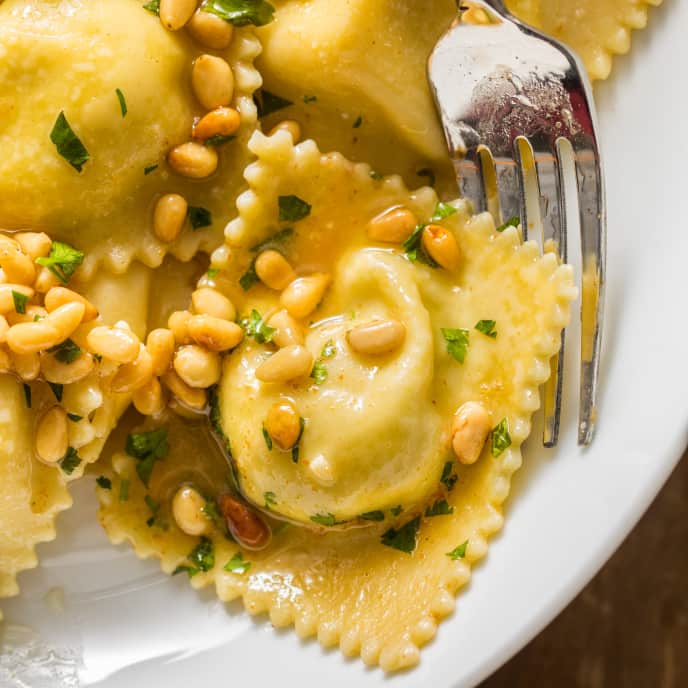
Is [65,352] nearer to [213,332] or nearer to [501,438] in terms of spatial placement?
[213,332]

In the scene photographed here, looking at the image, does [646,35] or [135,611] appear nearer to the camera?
[646,35]

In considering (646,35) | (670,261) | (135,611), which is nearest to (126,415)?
(135,611)

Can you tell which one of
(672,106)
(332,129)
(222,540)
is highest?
(672,106)

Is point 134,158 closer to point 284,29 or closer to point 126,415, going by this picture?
point 284,29

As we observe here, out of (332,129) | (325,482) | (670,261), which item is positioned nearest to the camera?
(670,261)

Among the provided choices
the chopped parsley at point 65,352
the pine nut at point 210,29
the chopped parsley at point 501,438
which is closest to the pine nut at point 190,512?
the chopped parsley at point 65,352

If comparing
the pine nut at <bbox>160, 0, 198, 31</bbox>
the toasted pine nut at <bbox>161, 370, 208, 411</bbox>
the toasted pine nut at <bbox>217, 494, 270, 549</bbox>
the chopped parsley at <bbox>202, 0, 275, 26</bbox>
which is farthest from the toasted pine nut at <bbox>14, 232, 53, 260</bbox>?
the toasted pine nut at <bbox>217, 494, 270, 549</bbox>

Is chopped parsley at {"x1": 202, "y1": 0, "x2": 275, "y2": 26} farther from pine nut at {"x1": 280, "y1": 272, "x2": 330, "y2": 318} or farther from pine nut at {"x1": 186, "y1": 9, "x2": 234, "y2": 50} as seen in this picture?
pine nut at {"x1": 280, "y1": 272, "x2": 330, "y2": 318}
